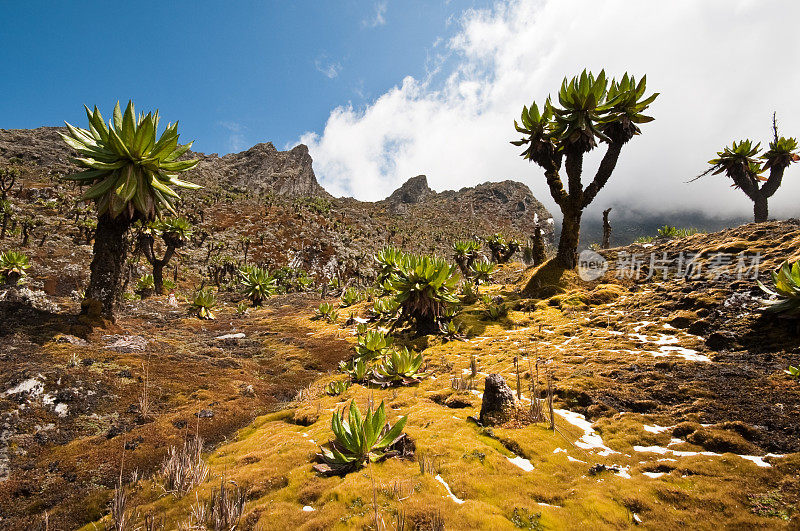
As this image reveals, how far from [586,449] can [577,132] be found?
37.3ft

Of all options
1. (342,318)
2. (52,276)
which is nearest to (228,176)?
(52,276)

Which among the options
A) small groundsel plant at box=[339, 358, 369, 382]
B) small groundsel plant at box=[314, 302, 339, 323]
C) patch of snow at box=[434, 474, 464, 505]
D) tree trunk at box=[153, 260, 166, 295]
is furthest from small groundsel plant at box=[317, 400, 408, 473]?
tree trunk at box=[153, 260, 166, 295]

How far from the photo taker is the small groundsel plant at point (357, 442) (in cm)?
337

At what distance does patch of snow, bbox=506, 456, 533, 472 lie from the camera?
3.24 metres

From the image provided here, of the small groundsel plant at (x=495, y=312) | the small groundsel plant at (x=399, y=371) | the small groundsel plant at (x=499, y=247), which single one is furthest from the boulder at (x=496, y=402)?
the small groundsel plant at (x=499, y=247)

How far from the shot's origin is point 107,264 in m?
8.55

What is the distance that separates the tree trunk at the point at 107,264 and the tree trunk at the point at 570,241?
14214 millimetres

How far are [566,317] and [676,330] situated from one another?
2.88m

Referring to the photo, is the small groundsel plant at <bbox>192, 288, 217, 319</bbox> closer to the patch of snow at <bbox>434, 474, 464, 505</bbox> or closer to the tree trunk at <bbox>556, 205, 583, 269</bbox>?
the patch of snow at <bbox>434, 474, 464, 505</bbox>

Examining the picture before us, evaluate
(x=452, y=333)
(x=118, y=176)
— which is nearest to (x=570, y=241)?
(x=452, y=333)

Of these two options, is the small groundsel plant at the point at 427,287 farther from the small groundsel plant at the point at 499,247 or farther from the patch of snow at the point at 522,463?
the small groundsel plant at the point at 499,247

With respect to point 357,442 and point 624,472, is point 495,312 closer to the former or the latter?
point 624,472

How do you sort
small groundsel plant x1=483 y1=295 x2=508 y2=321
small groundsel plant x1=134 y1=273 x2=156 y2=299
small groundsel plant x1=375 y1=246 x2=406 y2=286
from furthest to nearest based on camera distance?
1. small groundsel plant x1=134 y1=273 x2=156 y2=299
2. small groundsel plant x1=375 y1=246 x2=406 y2=286
3. small groundsel plant x1=483 y1=295 x2=508 y2=321

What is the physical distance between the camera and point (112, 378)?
5.93 metres
